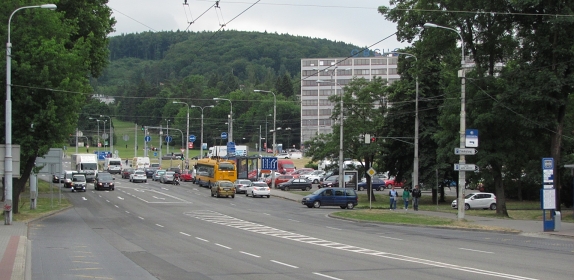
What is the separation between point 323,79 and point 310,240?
12397 centimetres

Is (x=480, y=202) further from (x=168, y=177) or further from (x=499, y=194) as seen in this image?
(x=168, y=177)

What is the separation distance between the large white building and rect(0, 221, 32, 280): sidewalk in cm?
11951

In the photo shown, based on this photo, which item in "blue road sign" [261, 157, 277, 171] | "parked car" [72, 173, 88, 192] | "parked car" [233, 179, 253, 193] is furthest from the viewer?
"blue road sign" [261, 157, 277, 171]

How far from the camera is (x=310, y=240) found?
24.6 m

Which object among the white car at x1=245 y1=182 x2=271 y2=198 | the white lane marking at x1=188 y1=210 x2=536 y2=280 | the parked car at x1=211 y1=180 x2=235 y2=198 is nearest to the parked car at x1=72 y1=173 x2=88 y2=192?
the parked car at x1=211 y1=180 x2=235 y2=198

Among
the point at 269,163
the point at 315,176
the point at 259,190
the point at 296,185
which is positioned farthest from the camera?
the point at 315,176

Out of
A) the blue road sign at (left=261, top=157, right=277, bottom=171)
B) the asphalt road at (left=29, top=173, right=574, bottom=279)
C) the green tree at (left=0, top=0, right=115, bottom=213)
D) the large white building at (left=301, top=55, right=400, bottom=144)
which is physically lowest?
the asphalt road at (left=29, top=173, right=574, bottom=279)

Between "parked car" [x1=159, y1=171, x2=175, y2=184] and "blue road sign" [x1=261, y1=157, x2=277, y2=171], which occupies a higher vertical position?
"blue road sign" [x1=261, y1=157, x2=277, y2=171]

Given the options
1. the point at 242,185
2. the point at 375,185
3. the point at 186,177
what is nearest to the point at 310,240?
the point at 242,185

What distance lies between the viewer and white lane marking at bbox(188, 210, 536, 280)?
1598cm

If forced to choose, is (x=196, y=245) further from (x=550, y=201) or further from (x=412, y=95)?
(x=412, y=95)

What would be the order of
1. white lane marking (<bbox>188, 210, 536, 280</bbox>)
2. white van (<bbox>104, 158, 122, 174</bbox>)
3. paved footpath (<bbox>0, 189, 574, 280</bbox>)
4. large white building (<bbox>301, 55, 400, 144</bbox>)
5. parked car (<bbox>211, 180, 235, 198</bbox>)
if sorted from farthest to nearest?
large white building (<bbox>301, 55, 400, 144</bbox>) → white van (<bbox>104, 158, 122, 174</bbox>) → parked car (<bbox>211, 180, 235, 198</bbox>) → white lane marking (<bbox>188, 210, 536, 280</bbox>) → paved footpath (<bbox>0, 189, 574, 280</bbox>)

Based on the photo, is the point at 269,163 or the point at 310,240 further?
the point at 269,163

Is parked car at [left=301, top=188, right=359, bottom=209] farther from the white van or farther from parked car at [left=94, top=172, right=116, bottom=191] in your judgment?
the white van
